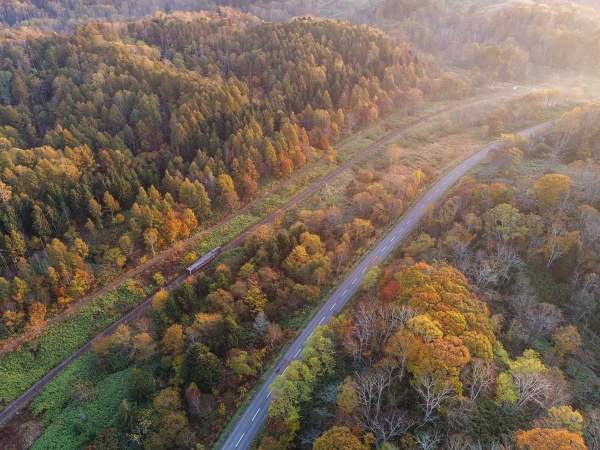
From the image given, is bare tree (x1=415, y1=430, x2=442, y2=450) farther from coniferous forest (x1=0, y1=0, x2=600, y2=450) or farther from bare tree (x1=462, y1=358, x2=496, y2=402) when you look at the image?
bare tree (x1=462, y1=358, x2=496, y2=402)

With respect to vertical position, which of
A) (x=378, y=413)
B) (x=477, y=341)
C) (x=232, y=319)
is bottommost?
(x=232, y=319)

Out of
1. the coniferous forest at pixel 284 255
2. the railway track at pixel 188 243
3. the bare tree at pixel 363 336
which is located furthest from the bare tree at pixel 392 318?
the railway track at pixel 188 243

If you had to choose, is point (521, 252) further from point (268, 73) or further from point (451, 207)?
point (268, 73)

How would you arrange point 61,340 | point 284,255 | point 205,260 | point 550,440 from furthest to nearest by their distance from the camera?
1. point 205,260
2. point 284,255
3. point 61,340
4. point 550,440

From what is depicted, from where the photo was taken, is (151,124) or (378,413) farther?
(151,124)

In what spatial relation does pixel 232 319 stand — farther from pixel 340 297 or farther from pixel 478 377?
pixel 478 377

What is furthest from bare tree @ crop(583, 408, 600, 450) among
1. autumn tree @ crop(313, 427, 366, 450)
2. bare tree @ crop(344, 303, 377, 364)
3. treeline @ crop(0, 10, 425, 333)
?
treeline @ crop(0, 10, 425, 333)

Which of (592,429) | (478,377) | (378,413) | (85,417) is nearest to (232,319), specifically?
(85,417)
